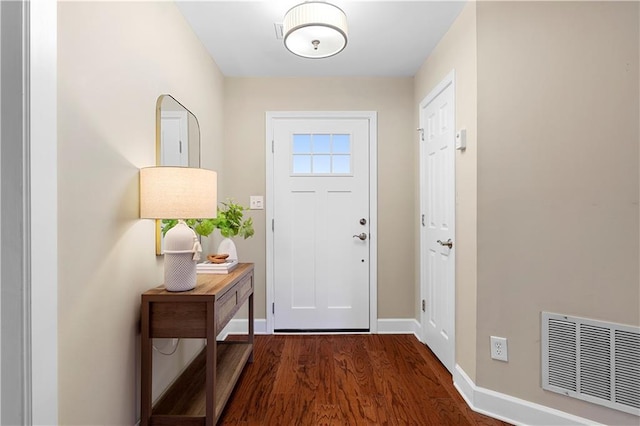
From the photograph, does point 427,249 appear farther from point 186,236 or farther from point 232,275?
point 186,236

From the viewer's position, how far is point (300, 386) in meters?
2.02

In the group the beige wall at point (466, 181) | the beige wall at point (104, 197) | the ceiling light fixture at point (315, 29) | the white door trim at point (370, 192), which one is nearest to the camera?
the beige wall at point (104, 197)

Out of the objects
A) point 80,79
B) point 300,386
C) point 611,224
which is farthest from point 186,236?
point 611,224

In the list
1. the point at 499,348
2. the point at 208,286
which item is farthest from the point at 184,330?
the point at 499,348

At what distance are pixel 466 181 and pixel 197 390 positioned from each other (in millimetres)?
2027

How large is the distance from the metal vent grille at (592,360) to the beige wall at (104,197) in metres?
2.10

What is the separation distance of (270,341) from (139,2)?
2.53 m

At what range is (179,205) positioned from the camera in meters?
1.41

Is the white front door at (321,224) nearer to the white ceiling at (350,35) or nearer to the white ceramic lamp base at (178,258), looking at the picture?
the white ceiling at (350,35)

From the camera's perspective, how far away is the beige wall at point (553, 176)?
1535 mm

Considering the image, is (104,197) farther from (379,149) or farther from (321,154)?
(379,149)

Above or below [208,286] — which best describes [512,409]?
below

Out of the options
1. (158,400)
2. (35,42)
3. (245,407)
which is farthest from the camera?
(245,407)

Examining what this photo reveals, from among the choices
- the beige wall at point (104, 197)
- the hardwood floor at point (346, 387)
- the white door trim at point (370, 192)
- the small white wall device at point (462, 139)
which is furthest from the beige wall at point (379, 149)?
the beige wall at point (104, 197)
